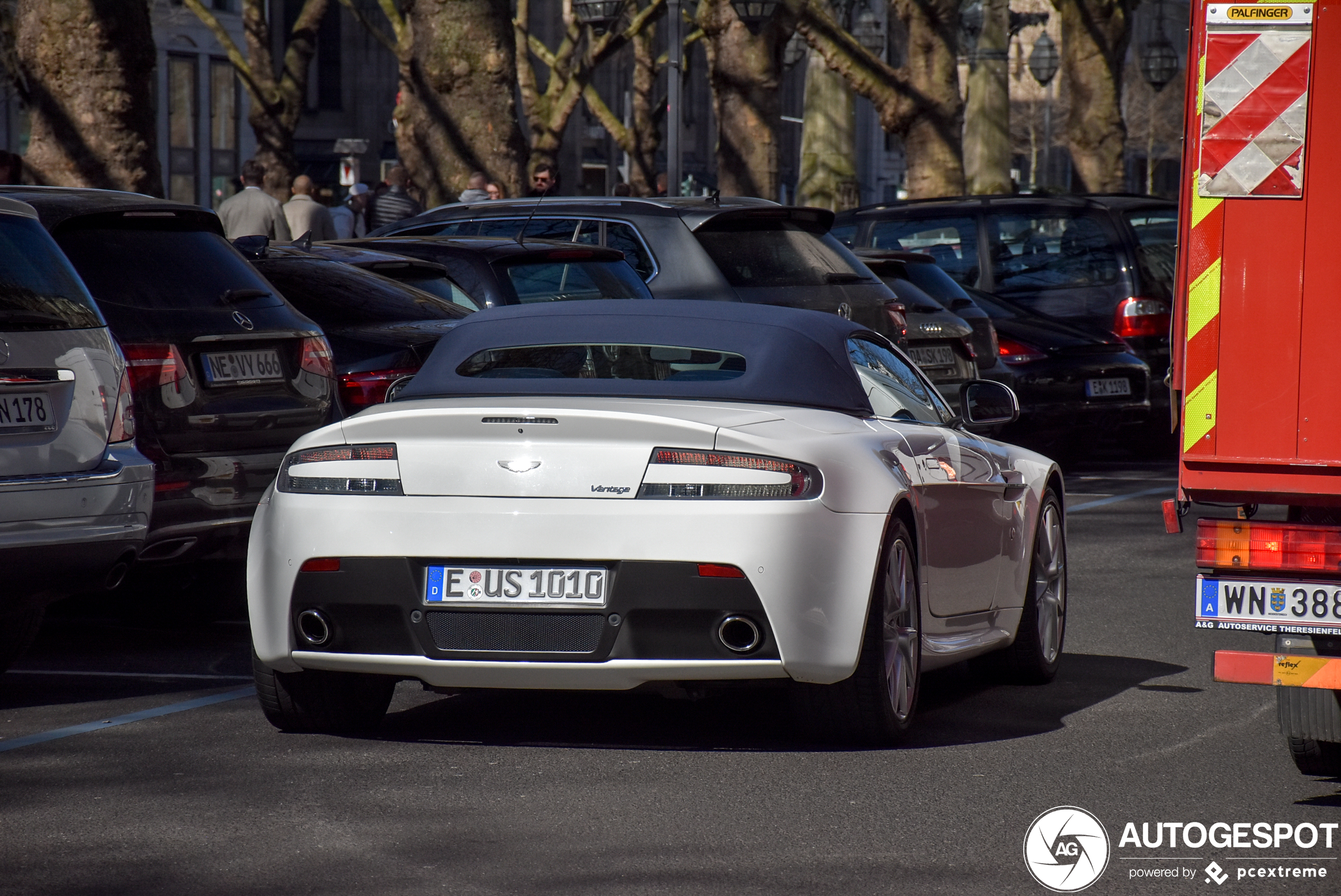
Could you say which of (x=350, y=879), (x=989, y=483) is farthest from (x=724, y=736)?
(x=350, y=879)

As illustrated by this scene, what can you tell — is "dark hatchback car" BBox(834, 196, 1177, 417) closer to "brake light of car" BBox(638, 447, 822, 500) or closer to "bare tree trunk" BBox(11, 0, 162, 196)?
"bare tree trunk" BBox(11, 0, 162, 196)

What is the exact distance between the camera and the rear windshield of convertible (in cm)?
688

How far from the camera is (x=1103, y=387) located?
A: 16109 millimetres

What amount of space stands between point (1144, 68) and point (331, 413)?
3010 cm

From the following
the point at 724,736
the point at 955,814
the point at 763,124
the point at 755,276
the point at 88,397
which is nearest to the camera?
the point at 955,814

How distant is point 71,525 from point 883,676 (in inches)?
105

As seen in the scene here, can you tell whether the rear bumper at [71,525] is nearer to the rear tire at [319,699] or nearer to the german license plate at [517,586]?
the rear tire at [319,699]

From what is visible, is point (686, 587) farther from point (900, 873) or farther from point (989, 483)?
point (989, 483)

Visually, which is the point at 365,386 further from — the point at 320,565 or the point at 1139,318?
the point at 1139,318

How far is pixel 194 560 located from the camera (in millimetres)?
8375

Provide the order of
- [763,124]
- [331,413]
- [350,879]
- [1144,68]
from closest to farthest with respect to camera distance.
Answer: [350,879], [331,413], [763,124], [1144,68]

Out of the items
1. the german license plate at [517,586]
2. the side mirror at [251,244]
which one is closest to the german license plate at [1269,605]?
the german license plate at [517,586]

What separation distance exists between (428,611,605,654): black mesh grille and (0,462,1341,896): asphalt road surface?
0.35 m

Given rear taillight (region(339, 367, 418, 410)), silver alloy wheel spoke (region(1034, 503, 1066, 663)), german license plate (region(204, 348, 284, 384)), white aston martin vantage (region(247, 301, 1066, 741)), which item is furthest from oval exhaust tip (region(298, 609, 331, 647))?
rear taillight (region(339, 367, 418, 410))
